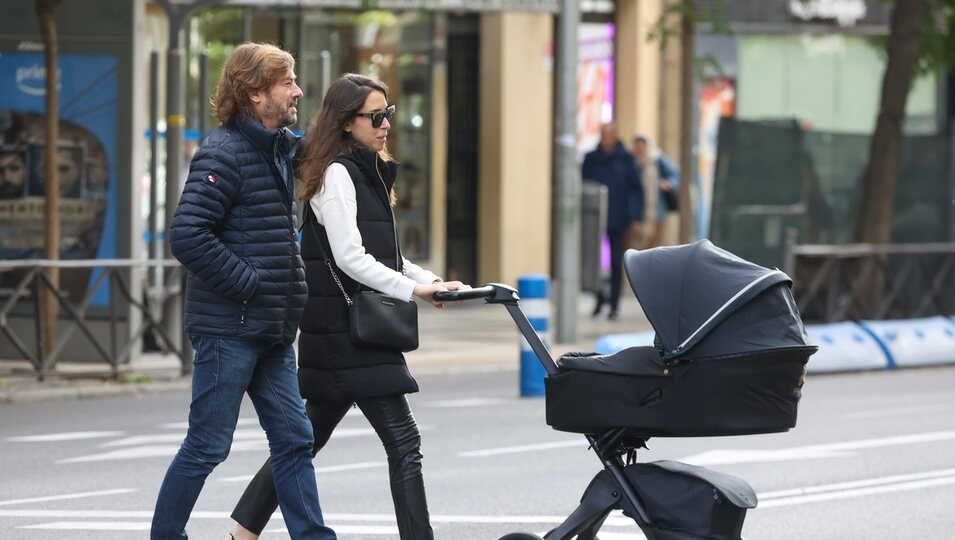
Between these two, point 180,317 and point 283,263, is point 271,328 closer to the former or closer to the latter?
point 283,263

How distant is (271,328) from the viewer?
6.46m

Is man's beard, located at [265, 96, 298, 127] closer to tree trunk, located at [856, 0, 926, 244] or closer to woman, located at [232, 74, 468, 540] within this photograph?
woman, located at [232, 74, 468, 540]

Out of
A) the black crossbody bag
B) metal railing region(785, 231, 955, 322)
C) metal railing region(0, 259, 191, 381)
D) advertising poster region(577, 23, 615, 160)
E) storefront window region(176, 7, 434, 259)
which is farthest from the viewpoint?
advertising poster region(577, 23, 615, 160)

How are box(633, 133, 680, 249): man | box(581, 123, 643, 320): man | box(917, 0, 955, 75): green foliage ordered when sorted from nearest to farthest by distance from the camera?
box(581, 123, 643, 320): man → box(633, 133, 680, 249): man → box(917, 0, 955, 75): green foliage

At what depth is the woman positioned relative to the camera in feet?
21.3

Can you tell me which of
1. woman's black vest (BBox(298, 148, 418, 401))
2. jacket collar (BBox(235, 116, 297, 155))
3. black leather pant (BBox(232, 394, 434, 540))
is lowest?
black leather pant (BBox(232, 394, 434, 540))

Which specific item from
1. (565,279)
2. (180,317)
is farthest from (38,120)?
(565,279)

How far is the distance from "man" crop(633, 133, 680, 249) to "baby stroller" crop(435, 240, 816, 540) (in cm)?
1521

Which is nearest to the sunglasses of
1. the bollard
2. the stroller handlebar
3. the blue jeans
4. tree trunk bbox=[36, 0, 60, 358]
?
the stroller handlebar

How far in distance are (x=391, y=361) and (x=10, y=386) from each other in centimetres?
833

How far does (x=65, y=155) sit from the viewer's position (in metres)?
15.8

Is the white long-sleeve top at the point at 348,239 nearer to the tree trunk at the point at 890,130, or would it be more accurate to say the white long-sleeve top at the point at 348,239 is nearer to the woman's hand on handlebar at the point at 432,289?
the woman's hand on handlebar at the point at 432,289

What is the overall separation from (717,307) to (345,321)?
1454mm

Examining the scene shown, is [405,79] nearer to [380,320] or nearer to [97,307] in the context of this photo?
[97,307]
